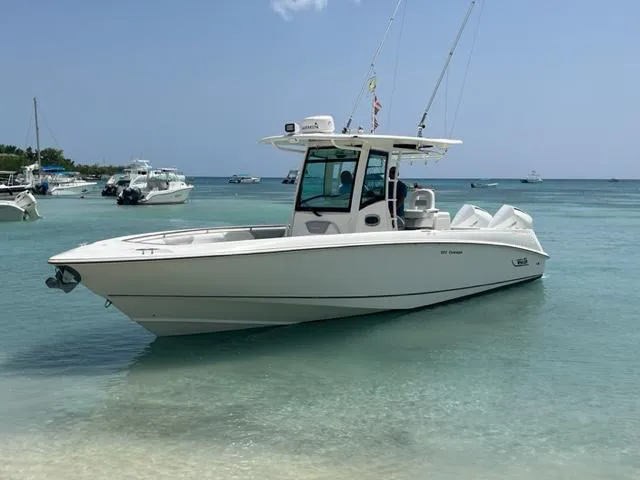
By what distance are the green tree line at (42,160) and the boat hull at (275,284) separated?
103063 mm

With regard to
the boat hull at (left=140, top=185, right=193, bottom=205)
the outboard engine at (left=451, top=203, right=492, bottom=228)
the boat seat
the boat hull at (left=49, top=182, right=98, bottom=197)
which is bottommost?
the boat hull at (left=49, top=182, right=98, bottom=197)

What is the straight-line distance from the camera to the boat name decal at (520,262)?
1238 cm

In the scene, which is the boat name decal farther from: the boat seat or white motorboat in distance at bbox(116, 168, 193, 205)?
white motorboat in distance at bbox(116, 168, 193, 205)

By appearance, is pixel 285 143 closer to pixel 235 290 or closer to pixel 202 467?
pixel 235 290

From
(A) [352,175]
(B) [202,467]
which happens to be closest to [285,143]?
(A) [352,175]

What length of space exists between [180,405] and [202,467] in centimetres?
149

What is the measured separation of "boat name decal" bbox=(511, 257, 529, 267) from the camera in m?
12.4

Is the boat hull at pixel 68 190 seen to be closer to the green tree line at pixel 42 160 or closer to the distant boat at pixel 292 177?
the green tree line at pixel 42 160

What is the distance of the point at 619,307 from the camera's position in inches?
464

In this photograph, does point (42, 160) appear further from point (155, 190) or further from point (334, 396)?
point (334, 396)

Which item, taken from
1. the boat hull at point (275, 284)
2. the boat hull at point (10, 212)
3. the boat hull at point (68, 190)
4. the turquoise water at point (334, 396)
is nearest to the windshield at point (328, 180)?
the boat hull at point (275, 284)

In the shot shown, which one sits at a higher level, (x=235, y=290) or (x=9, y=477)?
(x=235, y=290)

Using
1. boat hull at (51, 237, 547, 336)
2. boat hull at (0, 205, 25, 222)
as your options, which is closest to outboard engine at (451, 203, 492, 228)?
boat hull at (51, 237, 547, 336)

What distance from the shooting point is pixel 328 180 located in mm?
10250
